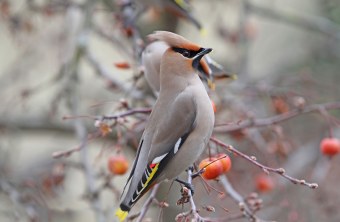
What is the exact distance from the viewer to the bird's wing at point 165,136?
2.07 m

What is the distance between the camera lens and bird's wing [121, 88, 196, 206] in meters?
2.07

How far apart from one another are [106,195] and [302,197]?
3.95 metres

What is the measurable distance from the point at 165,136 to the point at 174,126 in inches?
1.7

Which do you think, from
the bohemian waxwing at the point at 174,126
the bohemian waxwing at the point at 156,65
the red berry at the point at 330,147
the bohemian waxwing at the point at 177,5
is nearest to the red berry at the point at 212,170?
the bohemian waxwing at the point at 174,126

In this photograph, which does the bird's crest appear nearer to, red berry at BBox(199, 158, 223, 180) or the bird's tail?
red berry at BBox(199, 158, 223, 180)

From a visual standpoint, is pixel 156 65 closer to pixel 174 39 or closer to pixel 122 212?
pixel 174 39

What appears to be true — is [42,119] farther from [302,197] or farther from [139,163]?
[139,163]

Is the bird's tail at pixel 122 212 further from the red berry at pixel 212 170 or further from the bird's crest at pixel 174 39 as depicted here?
the bird's crest at pixel 174 39

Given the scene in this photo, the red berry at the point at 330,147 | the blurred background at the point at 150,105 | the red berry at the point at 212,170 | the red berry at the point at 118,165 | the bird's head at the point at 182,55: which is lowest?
the blurred background at the point at 150,105

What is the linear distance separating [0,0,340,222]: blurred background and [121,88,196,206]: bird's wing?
0.40ft

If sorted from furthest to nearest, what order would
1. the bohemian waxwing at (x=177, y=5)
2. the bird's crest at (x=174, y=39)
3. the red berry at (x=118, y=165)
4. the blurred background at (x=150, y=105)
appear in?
the bohemian waxwing at (x=177, y=5) → the blurred background at (x=150, y=105) → the red berry at (x=118, y=165) → the bird's crest at (x=174, y=39)

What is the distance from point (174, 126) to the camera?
2.10 m

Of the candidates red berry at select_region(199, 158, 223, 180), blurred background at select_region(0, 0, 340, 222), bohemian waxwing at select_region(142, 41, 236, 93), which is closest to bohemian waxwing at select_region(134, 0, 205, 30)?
blurred background at select_region(0, 0, 340, 222)

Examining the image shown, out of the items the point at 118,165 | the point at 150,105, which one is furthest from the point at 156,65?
the point at 118,165
